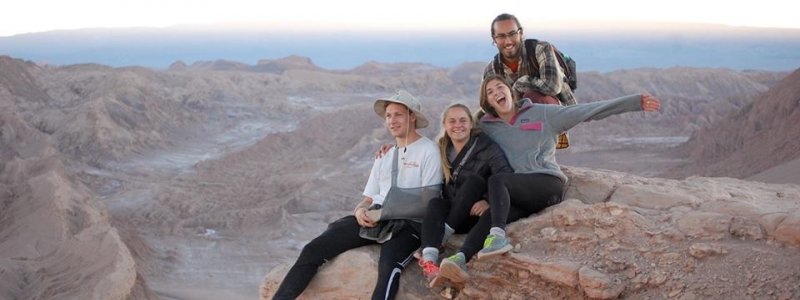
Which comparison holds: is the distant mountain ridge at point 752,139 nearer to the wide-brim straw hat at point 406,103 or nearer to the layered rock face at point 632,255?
the layered rock face at point 632,255

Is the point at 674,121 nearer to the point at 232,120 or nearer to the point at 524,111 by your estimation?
A: the point at 232,120

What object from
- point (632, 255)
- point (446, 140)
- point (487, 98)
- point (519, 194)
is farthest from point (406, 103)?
point (632, 255)

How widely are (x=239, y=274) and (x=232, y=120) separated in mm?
17122

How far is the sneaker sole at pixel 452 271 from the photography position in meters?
3.20

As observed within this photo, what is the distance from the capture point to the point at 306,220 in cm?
1722

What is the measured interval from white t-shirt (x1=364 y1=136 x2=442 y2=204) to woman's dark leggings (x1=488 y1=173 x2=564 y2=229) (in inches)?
12.7

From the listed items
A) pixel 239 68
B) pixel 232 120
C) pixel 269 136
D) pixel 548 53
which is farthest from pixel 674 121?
pixel 239 68

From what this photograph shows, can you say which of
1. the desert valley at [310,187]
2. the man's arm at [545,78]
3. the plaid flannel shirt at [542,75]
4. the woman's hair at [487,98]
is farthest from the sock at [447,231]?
the man's arm at [545,78]

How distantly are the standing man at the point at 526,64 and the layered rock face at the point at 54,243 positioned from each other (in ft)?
25.6

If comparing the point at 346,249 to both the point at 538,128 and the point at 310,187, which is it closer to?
the point at 538,128

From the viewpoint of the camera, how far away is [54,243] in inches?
486

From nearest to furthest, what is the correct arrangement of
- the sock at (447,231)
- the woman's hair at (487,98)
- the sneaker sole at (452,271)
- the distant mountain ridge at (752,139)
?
the sneaker sole at (452,271), the sock at (447,231), the woman's hair at (487,98), the distant mountain ridge at (752,139)

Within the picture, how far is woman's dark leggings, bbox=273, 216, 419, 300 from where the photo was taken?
339 centimetres

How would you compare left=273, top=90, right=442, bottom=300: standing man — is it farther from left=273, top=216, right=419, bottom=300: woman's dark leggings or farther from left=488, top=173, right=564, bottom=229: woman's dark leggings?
left=488, top=173, right=564, bottom=229: woman's dark leggings
